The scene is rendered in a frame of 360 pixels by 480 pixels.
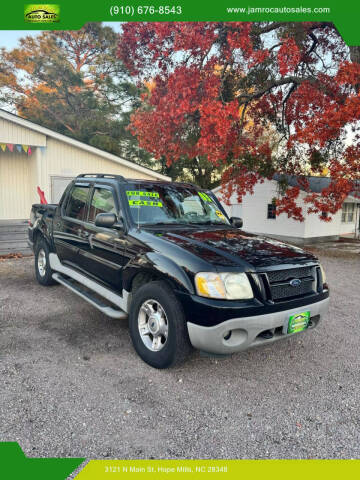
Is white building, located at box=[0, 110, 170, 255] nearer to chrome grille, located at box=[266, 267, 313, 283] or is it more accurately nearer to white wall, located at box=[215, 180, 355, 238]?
white wall, located at box=[215, 180, 355, 238]

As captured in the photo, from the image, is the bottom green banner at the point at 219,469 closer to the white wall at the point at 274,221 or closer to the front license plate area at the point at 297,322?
the front license plate area at the point at 297,322

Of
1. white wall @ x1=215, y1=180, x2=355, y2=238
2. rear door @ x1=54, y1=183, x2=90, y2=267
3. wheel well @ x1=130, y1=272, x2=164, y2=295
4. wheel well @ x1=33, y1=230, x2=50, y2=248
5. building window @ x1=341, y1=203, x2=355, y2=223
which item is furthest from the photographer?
building window @ x1=341, y1=203, x2=355, y2=223

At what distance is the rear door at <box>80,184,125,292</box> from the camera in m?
3.97

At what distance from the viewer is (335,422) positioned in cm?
273

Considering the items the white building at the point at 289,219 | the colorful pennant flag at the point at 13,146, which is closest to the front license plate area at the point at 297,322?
the colorful pennant flag at the point at 13,146

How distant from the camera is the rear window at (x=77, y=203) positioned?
4.90m

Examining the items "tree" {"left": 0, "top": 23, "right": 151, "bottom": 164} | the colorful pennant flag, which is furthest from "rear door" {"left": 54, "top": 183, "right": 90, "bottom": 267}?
"tree" {"left": 0, "top": 23, "right": 151, "bottom": 164}

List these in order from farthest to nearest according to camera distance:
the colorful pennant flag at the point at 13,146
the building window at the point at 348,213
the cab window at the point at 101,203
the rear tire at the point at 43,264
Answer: the building window at the point at 348,213 < the colorful pennant flag at the point at 13,146 < the rear tire at the point at 43,264 < the cab window at the point at 101,203

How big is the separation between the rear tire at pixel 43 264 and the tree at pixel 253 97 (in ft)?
21.8

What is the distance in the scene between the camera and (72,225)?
16.4ft

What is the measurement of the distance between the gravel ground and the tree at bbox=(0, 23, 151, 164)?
20.4 m

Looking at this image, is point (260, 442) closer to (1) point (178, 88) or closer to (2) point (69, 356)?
(2) point (69, 356)

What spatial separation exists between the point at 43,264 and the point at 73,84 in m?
21.1

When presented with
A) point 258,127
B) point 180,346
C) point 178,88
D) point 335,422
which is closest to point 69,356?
point 180,346
